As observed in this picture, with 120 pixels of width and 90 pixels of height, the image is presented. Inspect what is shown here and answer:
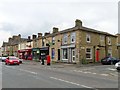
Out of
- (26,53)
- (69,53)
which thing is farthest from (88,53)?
(26,53)

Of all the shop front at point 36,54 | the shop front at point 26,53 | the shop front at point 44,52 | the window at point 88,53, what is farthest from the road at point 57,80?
the shop front at point 26,53

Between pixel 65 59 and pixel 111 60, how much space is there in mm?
8279

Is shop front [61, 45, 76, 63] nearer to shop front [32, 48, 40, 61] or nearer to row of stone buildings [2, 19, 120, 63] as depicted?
row of stone buildings [2, 19, 120, 63]

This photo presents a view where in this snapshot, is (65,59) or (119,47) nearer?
(65,59)

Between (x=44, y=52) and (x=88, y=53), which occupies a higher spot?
(x=44, y=52)

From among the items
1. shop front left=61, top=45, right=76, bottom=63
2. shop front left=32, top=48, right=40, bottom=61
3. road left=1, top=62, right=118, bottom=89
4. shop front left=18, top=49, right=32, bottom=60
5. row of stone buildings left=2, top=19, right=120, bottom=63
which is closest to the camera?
road left=1, top=62, right=118, bottom=89

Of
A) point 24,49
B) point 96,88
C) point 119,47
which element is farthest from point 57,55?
point 96,88

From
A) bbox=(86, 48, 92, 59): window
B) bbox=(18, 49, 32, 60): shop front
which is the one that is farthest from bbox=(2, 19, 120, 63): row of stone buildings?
bbox=(18, 49, 32, 60): shop front

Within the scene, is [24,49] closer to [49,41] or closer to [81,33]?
[49,41]

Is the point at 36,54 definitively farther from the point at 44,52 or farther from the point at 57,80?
the point at 57,80

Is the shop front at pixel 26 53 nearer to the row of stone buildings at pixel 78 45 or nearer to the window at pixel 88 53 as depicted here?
the row of stone buildings at pixel 78 45

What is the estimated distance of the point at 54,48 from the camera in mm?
45125

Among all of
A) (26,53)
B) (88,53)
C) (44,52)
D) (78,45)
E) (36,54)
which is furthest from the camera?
(26,53)

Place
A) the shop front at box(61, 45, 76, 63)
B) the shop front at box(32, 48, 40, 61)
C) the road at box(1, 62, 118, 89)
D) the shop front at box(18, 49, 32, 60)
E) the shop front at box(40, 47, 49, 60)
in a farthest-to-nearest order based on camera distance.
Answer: the shop front at box(18, 49, 32, 60)
the shop front at box(32, 48, 40, 61)
the shop front at box(40, 47, 49, 60)
the shop front at box(61, 45, 76, 63)
the road at box(1, 62, 118, 89)
